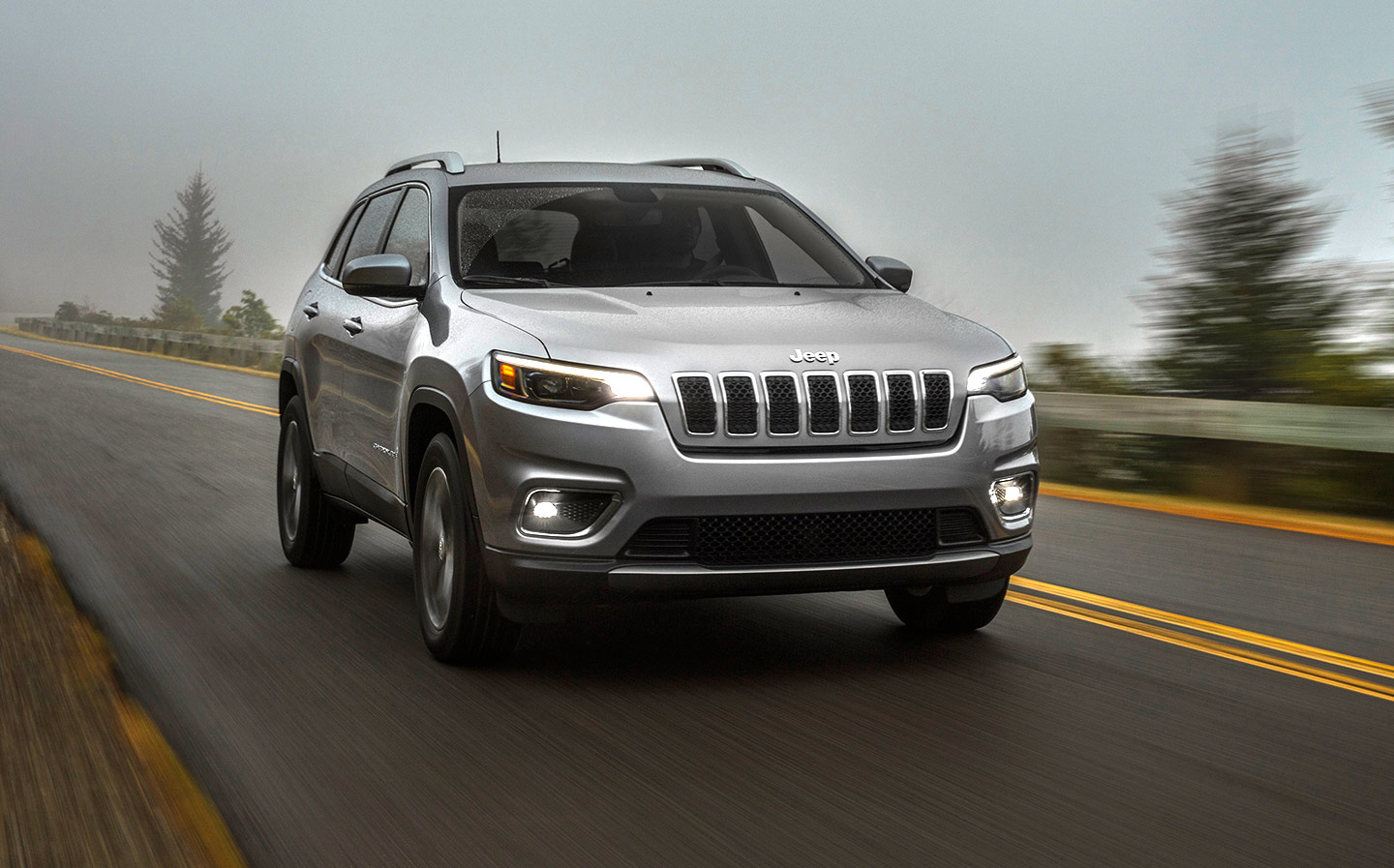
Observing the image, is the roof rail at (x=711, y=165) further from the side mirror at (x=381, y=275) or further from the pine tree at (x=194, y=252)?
the pine tree at (x=194, y=252)

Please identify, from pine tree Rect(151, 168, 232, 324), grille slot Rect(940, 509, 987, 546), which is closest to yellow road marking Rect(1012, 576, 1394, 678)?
grille slot Rect(940, 509, 987, 546)

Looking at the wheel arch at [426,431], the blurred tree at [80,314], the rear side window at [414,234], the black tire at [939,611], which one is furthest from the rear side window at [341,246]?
the blurred tree at [80,314]

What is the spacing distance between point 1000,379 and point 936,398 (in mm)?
334

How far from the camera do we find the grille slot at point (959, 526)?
539cm

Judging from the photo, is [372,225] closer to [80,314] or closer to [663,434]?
[663,434]

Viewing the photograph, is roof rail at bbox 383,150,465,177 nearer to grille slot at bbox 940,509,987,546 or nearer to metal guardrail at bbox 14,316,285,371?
grille slot at bbox 940,509,987,546

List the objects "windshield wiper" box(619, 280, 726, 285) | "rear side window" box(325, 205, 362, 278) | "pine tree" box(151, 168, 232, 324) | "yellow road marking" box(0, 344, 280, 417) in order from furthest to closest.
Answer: "pine tree" box(151, 168, 232, 324)
"yellow road marking" box(0, 344, 280, 417)
"rear side window" box(325, 205, 362, 278)
"windshield wiper" box(619, 280, 726, 285)

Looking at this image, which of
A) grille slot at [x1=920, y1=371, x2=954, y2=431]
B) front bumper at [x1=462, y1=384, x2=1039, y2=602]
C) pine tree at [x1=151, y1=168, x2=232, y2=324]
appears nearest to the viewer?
front bumper at [x1=462, y1=384, x2=1039, y2=602]

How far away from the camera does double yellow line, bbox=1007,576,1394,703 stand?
5570 mm

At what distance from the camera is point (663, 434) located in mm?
5055

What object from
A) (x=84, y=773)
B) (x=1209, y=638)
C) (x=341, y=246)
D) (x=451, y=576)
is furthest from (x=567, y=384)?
(x=341, y=246)

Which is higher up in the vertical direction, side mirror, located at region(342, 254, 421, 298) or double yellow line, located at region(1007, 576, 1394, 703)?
side mirror, located at region(342, 254, 421, 298)

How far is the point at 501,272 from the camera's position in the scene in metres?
6.22

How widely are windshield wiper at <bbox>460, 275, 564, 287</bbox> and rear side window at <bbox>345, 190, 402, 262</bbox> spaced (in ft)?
3.94
